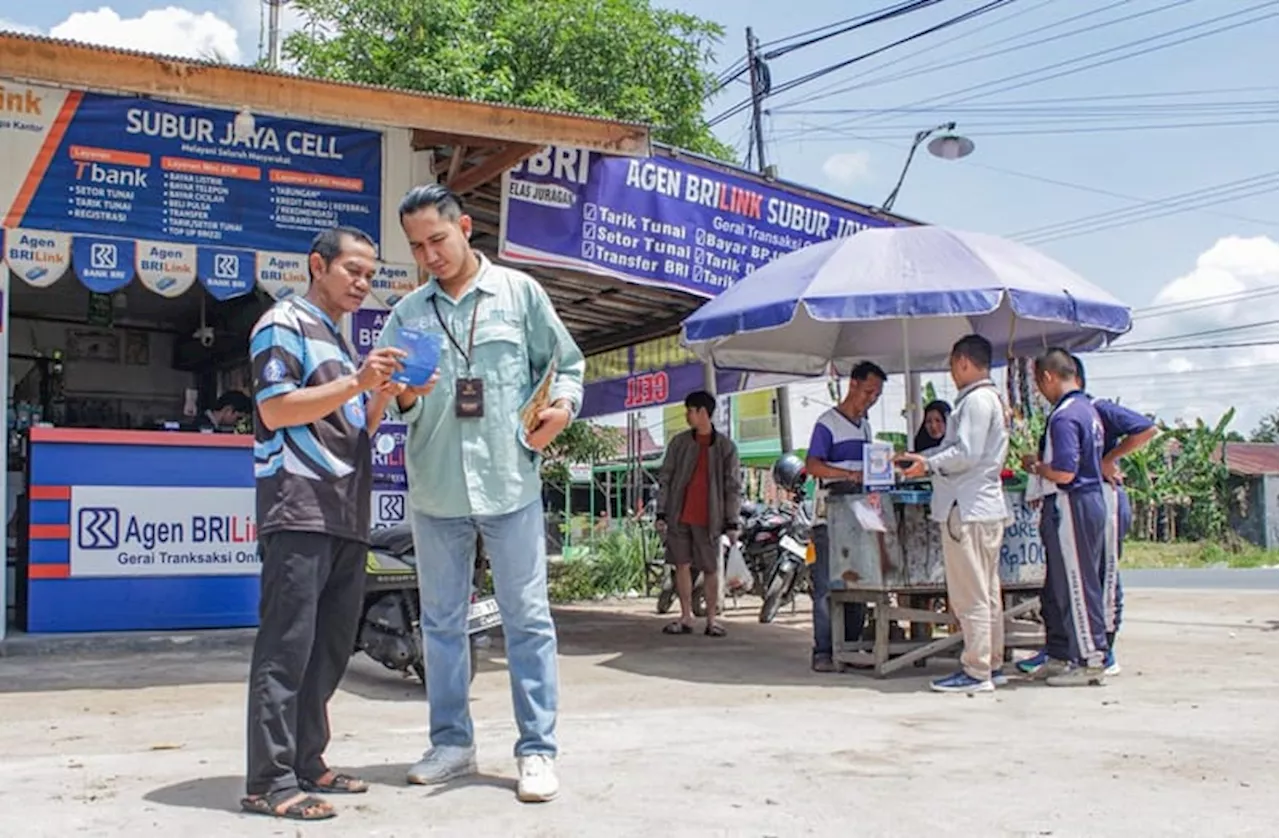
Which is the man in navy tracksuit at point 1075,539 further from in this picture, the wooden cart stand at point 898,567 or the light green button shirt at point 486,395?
the light green button shirt at point 486,395

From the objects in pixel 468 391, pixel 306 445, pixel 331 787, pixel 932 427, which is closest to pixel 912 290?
pixel 932 427

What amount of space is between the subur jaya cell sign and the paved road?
887cm

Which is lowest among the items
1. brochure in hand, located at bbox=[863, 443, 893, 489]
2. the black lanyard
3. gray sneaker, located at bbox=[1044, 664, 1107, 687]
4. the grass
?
the grass

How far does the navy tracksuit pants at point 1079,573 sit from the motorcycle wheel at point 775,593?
408 centimetres

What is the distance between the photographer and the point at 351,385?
3.42m

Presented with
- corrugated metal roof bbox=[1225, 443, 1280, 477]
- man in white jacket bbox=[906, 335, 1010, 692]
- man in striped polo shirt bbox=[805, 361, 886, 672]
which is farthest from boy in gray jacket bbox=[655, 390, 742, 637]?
corrugated metal roof bbox=[1225, 443, 1280, 477]

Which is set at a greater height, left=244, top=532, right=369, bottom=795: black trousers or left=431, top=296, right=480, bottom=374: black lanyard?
left=431, top=296, right=480, bottom=374: black lanyard

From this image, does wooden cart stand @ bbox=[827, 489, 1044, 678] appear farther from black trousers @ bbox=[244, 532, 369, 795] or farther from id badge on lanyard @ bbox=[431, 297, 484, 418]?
black trousers @ bbox=[244, 532, 369, 795]

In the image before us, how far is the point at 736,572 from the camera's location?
10.5 metres

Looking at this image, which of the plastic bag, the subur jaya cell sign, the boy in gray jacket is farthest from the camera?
the plastic bag

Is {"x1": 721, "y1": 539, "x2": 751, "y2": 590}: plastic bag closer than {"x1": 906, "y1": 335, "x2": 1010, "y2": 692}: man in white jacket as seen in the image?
No

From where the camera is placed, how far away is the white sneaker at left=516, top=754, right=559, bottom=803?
11.7 feet

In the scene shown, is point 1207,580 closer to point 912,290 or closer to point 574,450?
point 574,450

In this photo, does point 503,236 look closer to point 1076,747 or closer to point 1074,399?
point 1074,399
